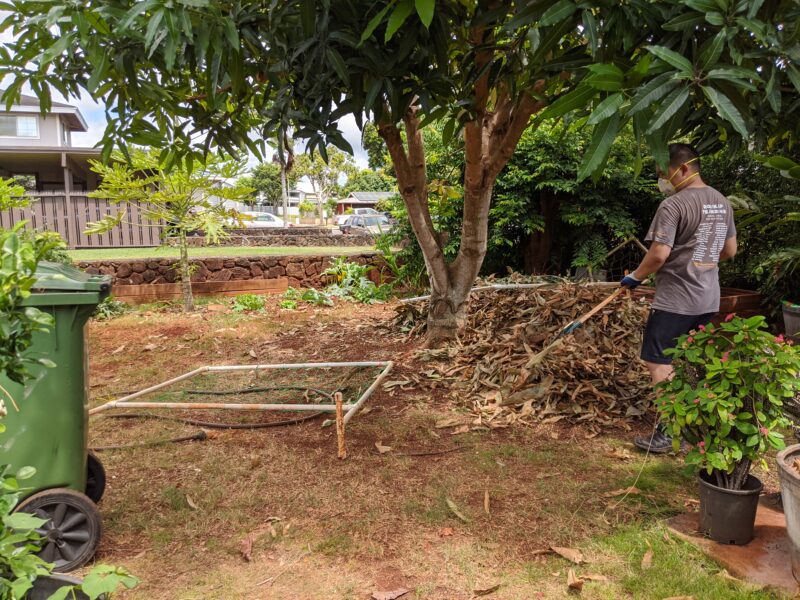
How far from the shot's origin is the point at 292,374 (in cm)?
569

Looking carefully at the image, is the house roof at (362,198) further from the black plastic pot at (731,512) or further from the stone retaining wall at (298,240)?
the black plastic pot at (731,512)

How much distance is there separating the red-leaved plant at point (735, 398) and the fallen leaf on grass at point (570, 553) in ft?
2.23

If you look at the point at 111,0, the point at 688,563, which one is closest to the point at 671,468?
the point at 688,563

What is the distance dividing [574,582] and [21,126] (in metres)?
28.9

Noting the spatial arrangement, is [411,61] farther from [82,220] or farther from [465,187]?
[82,220]

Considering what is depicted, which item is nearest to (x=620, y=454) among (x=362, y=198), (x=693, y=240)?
(x=693, y=240)

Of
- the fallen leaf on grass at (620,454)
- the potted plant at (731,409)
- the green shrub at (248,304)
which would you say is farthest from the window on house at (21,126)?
the potted plant at (731,409)

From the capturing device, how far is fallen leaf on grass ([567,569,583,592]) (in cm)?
229

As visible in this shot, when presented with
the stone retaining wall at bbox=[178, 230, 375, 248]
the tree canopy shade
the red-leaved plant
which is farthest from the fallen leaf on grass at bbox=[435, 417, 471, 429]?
the stone retaining wall at bbox=[178, 230, 375, 248]

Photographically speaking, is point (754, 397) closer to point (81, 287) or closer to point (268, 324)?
point (81, 287)

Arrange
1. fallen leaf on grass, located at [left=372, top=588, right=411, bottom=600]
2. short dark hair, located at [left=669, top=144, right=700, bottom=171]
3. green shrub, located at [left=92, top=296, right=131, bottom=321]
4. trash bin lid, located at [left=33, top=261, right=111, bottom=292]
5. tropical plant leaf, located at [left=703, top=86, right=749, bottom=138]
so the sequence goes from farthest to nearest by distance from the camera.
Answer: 1. green shrub, located at [left=92, top=296, right=131, bottom=321]
2. short dark hair, located at [left=669, top=144, right=700, bottom=171]
3. trash bin lid, located at [left=33, top=261, right=111, bottom=292]
4. fallen leaf on grass, located at [left=372, top=588, right=411, bottom=600]
5. tropical plant leaf, located at [left=703, top=86, right=749, bottom=138]

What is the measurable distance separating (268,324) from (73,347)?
5.44 meters

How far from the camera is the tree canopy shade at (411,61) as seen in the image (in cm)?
162

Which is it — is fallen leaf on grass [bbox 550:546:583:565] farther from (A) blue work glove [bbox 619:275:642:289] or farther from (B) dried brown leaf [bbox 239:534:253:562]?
(A) blue work glove [bbox 619:275:642:289]
